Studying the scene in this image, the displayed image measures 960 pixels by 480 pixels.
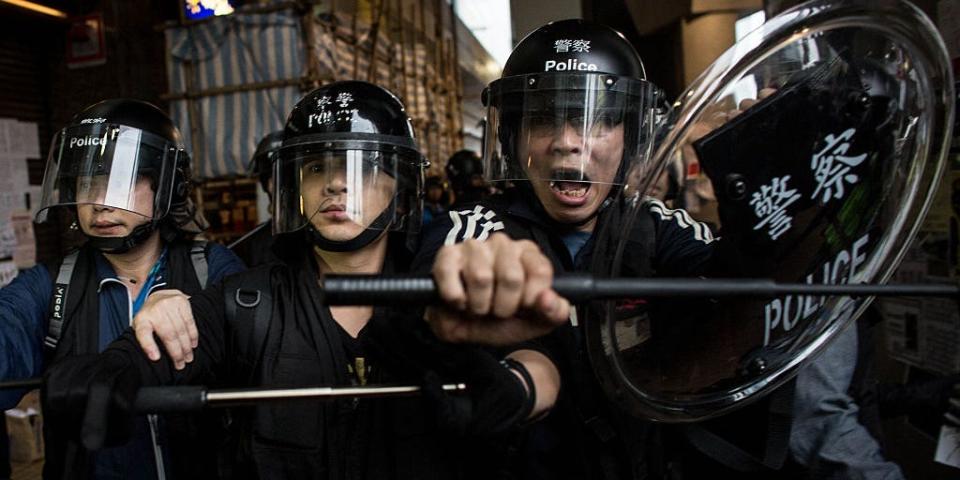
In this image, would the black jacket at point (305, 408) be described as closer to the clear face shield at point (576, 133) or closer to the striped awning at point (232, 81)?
the clear face shield at point (576, 133)

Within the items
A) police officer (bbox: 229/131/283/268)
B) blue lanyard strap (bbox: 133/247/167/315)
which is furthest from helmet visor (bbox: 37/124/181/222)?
police officer (bbox: 229/131/283/268)

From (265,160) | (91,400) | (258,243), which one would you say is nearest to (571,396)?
(91,400)

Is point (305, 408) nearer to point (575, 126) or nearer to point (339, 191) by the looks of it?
point (339, 191)

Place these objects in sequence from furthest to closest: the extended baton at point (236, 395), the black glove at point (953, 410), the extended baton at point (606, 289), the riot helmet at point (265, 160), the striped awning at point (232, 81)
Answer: the striped awning at point (232, 81), the riot helmet at point (265, 160), the black glove at point (953, 410), the extended baton at point (236, 395), the extended baton at point (606, 289)

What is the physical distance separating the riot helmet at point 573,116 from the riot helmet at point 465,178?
4911mm

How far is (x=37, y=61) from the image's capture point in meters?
4.92

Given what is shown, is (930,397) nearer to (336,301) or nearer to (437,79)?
(336,301)

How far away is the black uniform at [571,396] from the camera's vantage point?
1.48m

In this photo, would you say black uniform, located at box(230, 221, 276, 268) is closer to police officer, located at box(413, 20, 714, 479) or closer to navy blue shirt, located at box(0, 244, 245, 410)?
navy blue shirt, located at box(0, 244, 245, 410)

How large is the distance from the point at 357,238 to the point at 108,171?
3.14 feet

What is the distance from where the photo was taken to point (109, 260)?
2.16 m

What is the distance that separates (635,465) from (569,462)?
0.53 feet

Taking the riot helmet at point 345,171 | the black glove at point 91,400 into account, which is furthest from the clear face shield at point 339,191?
the black glove at point 91,400

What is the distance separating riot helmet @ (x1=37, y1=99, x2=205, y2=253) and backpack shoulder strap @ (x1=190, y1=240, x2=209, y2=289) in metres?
0.12
